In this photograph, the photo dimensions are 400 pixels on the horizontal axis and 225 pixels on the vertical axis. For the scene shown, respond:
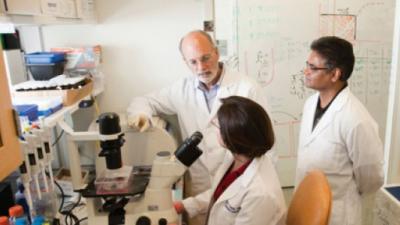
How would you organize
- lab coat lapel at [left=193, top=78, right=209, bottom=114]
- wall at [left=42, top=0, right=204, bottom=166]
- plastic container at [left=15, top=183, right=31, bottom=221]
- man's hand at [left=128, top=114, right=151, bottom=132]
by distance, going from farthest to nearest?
wall at [left=42, top=0, right=204, bottom=166]
lab coat lapel at [left=193, top=78, right=209, bottom=114]
man's hand at [left=128, top=114, right=151, bottom=132]
plastic container at [left=15, top=183, right=31, bottom=221]

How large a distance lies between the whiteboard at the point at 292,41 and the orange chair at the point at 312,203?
116cm

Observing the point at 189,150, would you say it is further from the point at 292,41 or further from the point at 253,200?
the point at 292,41

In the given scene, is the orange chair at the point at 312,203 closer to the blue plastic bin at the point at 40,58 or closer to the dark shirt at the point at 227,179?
the dark shirt at the point at 227,179

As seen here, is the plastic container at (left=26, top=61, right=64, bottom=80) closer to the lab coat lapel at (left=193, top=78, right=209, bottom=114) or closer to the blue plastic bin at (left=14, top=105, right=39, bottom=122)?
the blue plastic bin at (left=14, top=105, right=39, bottom=122)

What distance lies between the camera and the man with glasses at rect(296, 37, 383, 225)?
142 centimetres

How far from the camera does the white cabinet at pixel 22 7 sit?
1.01m

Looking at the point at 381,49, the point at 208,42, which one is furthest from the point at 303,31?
the point at 208,42

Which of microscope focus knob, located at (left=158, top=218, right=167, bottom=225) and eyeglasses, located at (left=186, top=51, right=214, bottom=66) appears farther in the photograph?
eyeglasses, located at (left=186, top=51, right=214, bottom=66)

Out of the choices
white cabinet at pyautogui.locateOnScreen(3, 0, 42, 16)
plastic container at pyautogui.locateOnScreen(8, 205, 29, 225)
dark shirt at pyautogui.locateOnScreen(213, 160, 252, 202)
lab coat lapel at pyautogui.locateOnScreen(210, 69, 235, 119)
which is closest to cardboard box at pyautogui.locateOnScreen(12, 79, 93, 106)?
white cabinet at pyautogui.locateOnScreen(3, 0, 42, 16)

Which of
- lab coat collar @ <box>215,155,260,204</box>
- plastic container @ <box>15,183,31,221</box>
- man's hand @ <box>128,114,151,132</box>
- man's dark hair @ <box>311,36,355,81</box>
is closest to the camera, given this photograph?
lab coat collar @ <box>215,155,260,204</box>

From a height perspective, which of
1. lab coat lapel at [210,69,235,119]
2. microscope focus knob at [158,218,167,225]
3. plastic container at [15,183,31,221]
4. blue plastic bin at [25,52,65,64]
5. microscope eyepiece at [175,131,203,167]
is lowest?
plastic container at [15,183,31,221]

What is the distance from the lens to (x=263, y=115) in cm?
112

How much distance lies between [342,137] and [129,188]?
0.93 metres

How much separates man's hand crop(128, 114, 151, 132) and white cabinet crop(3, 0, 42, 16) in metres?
0.69
